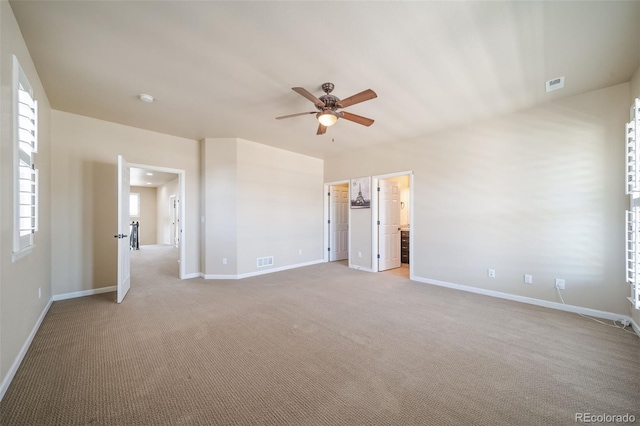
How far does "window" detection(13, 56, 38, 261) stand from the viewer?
1998 mm

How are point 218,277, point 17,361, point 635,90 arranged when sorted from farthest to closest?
point 218,277 → point 635,90 → point 17,361

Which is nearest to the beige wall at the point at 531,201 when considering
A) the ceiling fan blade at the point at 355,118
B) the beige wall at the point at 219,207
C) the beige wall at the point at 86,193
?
the ceiling fan blade at the point at 355,118

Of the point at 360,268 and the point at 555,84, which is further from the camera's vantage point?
the point at 360,268

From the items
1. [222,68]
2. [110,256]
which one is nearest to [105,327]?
[110,256]

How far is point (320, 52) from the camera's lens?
2348 mm

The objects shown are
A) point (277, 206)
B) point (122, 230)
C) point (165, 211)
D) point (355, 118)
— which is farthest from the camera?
point (165, 211)

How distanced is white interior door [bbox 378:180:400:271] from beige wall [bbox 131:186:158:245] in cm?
1045

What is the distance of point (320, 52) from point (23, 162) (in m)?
2.83

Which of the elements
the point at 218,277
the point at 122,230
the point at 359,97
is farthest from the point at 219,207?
the point at 359,97

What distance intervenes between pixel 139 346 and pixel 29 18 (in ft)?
9.40

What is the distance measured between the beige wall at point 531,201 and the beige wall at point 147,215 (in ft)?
36.9

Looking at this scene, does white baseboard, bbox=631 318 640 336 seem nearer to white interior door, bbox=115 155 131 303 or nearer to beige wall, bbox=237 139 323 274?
beige wall, bbox=237 139 323 274

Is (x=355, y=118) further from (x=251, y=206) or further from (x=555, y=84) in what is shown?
(x=251, y=206)

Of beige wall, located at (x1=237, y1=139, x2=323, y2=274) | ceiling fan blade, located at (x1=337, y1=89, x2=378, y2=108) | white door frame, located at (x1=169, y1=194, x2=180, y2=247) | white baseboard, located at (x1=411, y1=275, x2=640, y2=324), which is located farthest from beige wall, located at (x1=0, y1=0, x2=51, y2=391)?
white door frame, located at (x1=169, y1=194, x2=180, y2=247)
